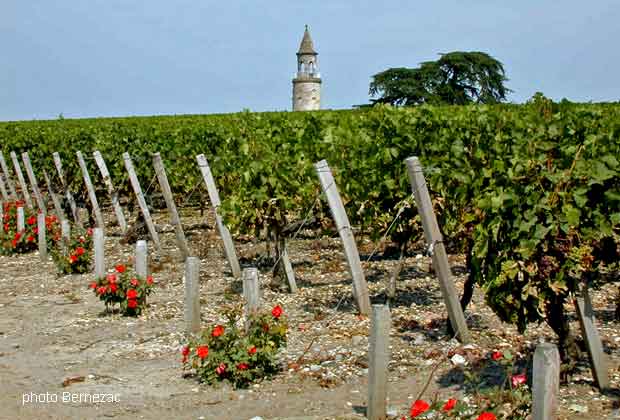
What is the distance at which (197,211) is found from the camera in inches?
676

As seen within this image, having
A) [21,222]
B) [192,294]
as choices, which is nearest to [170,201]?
[21,222]

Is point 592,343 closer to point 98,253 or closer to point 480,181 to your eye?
point 480,181

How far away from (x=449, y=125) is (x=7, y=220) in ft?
31.7

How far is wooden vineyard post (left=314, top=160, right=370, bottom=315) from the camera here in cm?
779

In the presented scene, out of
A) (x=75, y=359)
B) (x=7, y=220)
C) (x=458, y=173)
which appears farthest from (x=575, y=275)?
(x=7, y=220)

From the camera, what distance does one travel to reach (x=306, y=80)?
223 ft

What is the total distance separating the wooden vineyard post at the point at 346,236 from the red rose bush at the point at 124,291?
2.39 meters

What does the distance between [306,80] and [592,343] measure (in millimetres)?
63605

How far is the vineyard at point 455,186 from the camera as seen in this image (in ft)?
17.9

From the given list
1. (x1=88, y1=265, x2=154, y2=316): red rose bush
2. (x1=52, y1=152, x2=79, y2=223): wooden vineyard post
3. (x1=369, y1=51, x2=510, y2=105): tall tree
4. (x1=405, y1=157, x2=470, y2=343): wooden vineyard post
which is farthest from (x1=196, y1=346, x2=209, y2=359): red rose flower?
(x1=369, y1=51, x2=510, y2=105): tall tree

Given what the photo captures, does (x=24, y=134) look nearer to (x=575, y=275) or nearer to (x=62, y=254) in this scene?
(x=62, y=254)

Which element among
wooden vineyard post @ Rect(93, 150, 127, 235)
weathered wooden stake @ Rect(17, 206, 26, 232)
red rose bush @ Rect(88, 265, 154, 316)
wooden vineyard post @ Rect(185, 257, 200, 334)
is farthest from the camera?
wooden vineyard post @ Rect(93, 150, 127, 235)

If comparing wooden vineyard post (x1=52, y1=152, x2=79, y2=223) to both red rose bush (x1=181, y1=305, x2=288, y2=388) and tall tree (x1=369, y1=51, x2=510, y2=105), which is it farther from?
tall tree (x1=369, y1=51, x2=510, y2=105)

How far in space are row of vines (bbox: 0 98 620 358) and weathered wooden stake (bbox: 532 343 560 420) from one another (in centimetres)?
144
